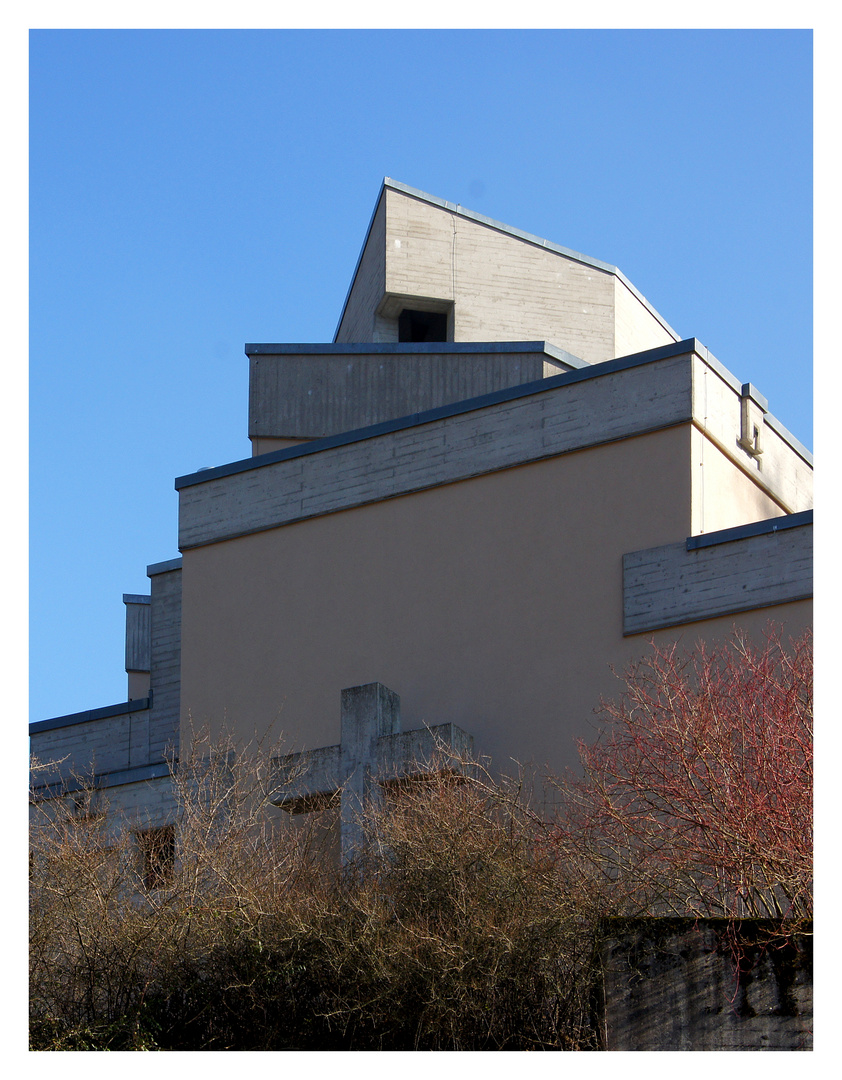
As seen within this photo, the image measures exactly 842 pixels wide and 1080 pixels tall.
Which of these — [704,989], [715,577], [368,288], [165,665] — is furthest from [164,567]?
[704,989]

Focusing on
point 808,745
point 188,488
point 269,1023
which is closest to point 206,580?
point 188,488

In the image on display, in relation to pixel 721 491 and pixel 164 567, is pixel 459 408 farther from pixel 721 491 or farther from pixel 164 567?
pixel 164 567

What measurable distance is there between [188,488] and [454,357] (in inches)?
252

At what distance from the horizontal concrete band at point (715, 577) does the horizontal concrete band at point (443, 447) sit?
1.95 m

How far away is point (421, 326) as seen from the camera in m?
34.0

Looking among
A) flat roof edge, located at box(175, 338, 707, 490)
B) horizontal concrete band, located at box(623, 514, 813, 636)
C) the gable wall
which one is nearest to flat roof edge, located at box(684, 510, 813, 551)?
horizontal concrete band, located at box(623, 514, 813, 636)

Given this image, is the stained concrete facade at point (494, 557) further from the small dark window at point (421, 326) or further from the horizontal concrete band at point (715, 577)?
the small dark window at point (421, 326)

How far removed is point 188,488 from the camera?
82.6 feet

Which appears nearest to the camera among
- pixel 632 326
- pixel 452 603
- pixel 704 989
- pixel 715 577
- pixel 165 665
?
Answer: pixel 704 989

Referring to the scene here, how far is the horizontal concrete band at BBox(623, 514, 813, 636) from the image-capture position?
19.0 meters

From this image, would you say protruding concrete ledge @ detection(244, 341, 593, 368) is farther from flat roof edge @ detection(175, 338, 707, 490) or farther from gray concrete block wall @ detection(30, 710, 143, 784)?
gray concrete block wall @ detection(30, 710, 143, 784)

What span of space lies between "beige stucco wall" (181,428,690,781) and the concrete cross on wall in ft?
3.99

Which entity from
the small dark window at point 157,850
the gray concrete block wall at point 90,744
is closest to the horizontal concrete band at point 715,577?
the small dark window at point 157,850

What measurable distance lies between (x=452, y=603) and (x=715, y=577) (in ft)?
13.3
